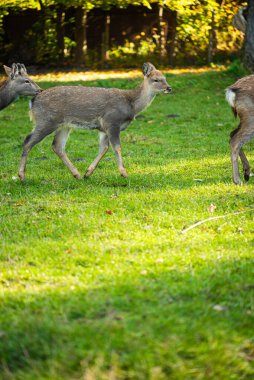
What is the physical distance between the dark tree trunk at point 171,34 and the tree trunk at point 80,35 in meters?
2.89

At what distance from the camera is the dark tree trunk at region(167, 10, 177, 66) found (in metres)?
22.5

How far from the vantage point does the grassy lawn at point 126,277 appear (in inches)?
164

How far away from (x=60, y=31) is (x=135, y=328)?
19786 millimetres

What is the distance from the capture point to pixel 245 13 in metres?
19.4

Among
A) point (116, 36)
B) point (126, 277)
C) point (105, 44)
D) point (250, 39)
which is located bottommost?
point (105, 44)

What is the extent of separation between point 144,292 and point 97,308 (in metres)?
0.42

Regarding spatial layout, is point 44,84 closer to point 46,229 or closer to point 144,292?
point 46,229

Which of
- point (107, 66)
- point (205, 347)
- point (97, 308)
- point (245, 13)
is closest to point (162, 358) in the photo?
point (205, 347)

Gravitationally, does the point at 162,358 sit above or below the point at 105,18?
above

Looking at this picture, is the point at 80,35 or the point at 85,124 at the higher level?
the point at 85,124

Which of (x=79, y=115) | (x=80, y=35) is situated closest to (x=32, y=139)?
(x=79, y=115)

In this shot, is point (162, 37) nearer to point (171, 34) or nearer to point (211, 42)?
point (171, 34)

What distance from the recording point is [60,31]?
75.4ft

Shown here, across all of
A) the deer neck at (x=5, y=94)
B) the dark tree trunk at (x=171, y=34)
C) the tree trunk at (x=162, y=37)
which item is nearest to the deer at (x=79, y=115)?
the deer neck at (x=5, y=94)
